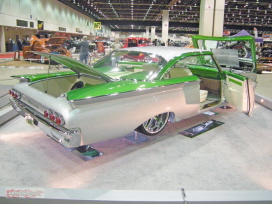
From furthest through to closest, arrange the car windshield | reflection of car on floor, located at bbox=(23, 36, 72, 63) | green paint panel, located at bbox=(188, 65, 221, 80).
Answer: reflection of car on floor, located at bbox=(23, 36, 72, 63) < green paint panel, located at bbox=(188, 65, 221, 80) < the car windshield

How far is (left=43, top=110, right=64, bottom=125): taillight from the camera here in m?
2.56

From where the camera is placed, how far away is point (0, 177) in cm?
267

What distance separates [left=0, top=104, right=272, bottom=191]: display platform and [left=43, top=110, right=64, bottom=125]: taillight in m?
0.61

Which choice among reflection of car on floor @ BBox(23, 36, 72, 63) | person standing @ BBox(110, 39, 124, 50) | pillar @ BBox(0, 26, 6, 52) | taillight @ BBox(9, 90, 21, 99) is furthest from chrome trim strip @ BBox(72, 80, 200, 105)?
pillar @ BBox(0, 26, 6, 52)

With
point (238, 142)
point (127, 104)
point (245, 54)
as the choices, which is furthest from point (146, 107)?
point (245, 54)

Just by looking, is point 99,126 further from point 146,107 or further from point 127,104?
point 146,107

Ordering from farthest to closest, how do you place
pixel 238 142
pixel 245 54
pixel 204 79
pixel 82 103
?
pixel 245 54 < pixel 204 79 < pixel 238 142 < pixel 82 103

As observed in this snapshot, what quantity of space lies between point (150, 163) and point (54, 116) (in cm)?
125

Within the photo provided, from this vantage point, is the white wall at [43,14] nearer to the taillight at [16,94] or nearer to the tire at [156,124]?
the taillight at [16,94]

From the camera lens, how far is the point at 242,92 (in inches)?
160

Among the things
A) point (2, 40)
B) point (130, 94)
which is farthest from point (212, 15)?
point (2, 40)

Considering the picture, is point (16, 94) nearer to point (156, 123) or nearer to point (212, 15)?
point (156, 123)

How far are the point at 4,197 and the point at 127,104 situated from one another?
4.94 feet

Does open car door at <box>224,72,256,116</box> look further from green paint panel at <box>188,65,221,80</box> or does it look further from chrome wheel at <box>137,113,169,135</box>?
chrome wheel at <box>137,113,169,135</box>
